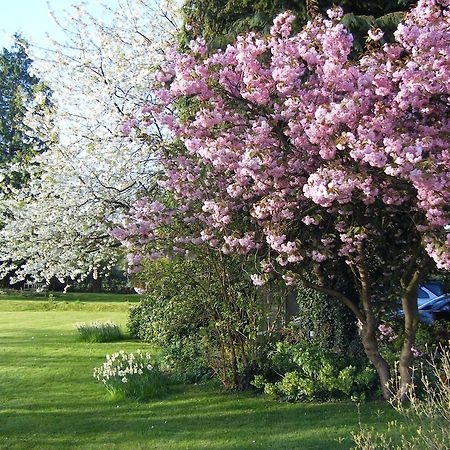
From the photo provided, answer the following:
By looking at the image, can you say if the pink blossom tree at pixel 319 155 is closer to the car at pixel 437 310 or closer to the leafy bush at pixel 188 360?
the leafy bush at pixel 188 360

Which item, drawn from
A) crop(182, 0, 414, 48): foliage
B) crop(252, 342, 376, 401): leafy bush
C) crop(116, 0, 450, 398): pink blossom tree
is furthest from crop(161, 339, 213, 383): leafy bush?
crop(182, 0, 414, 48): foliage

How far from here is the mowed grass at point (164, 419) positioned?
6.13 metres

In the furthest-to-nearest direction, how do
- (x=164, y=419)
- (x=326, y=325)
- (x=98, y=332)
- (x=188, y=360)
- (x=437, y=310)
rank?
(x=98, y=332) → (x=437, y=310) → (x=188, y=360) → (x=326, y=325) → (x=164, y=419)

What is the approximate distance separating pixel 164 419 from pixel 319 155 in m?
3.52

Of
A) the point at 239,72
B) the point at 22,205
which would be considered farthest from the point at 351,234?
the point at 22,205

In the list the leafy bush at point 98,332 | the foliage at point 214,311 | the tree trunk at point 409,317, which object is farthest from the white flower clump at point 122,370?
A: the leafy bush at point 98,332

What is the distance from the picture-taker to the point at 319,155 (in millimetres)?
6008

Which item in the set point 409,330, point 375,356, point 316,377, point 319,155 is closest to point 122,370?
point 316,377

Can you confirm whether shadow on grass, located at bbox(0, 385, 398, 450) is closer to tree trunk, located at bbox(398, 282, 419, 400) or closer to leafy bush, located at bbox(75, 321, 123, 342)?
tree trunk, located at bbox(398, 282, 419, 400)

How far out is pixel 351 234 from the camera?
625cm

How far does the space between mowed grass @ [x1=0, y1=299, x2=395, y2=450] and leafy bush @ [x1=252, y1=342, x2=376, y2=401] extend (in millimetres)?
179

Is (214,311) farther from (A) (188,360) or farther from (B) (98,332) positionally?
(B) (98,332)

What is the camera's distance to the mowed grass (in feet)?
20.1

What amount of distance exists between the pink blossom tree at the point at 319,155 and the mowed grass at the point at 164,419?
1.06 metres
